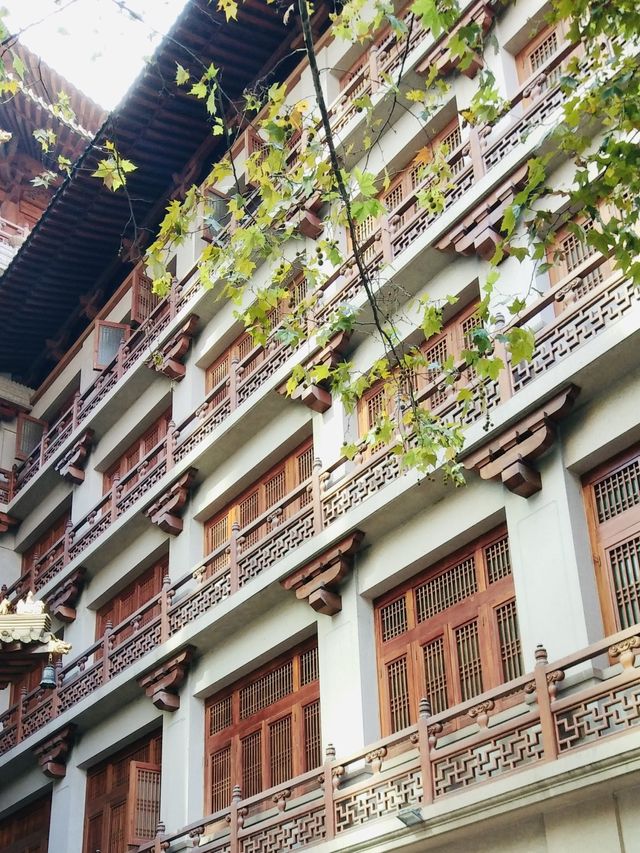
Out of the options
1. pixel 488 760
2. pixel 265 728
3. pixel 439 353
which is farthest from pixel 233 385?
pixel 488 760

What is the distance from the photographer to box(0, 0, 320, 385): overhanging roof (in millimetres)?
20750

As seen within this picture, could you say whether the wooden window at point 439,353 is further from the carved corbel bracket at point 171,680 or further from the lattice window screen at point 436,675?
the carved corbel bracket at point 171,680

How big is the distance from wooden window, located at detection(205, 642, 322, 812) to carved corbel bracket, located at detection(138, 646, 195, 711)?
557 mm

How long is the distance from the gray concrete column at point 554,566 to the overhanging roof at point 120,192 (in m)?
9.42

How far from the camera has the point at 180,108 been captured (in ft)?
71.5

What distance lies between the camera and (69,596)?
71.8 ft

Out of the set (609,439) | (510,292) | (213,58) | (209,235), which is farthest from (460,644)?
(213,58)

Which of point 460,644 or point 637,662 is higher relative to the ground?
point 460,644

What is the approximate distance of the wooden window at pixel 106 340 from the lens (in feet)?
76.4

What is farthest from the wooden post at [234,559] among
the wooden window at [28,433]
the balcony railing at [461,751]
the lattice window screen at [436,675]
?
the wooden window at [28,433]

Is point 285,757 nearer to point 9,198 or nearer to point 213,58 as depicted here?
point 213,58

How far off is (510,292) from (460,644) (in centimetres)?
407

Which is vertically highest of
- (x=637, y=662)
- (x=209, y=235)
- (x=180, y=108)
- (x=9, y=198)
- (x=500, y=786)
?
(x=9, y=198)

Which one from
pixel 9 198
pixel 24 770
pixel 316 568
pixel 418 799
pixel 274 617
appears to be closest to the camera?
pixel 418 799
